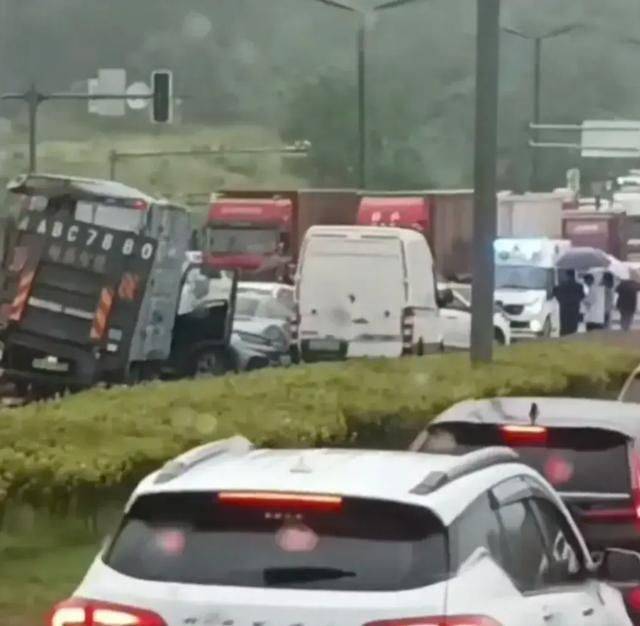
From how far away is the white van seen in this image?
1433 inches

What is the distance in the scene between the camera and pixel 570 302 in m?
49.8

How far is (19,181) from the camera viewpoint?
32.6 meters

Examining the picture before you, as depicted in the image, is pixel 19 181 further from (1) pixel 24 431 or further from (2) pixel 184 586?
(2) pixel 184 586

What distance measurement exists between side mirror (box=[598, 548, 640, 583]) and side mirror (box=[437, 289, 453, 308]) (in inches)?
1165

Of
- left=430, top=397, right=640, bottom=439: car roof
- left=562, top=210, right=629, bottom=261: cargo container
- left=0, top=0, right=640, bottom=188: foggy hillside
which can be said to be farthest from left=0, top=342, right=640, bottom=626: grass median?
left=0, top=0, right=640, bottom=188: foggy hillside

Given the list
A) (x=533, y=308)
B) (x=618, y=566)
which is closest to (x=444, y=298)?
(x=533, y=308)

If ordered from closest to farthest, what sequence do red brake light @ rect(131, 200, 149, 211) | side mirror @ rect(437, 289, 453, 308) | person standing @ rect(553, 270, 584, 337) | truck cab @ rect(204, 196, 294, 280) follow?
red brake light @ rect(131, 200, 149, 211) → side mirror @ rect(437, 289, 453, 308) → truck cab @ rect(204, 196, 294, 280) → person standing @ rect(553, 270, 584, 337)

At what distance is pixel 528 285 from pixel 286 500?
135ft

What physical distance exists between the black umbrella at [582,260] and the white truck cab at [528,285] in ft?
0.81

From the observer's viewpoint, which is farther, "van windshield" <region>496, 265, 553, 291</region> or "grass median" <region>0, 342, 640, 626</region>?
"van windshield" <region>496, 265, 553, 291</region>

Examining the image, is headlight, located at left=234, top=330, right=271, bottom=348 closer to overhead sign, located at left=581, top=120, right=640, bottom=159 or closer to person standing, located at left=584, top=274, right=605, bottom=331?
person standing, located at left=584, top=274, right=605, bottom=331

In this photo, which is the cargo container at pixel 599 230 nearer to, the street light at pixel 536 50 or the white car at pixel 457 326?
the street light at pixel 536 50

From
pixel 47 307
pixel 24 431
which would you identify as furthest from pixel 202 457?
pixel 47 307

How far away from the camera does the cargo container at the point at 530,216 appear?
58688 millimetres
